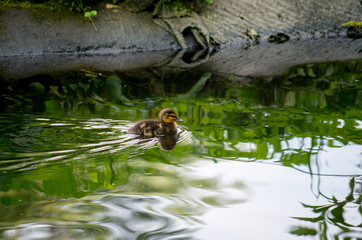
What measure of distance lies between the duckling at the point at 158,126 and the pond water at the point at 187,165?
8 centimetres

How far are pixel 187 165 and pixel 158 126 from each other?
110 centimetres

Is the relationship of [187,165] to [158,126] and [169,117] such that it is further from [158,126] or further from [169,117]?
[169,117]

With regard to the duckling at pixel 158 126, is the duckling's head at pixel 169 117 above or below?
above

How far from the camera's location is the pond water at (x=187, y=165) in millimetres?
2492

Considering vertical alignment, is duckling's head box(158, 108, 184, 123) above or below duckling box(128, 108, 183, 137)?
above

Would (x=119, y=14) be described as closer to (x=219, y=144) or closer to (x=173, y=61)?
(x=173, y=61)

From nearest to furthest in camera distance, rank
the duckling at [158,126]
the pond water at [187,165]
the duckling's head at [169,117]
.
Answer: the pond water at [187,165], the duckling at [158,126], the duckling's head at [169,117]

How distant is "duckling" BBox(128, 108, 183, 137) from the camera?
13.8 feet

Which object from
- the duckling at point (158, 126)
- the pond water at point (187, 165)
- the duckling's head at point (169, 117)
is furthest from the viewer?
the duckling's head at point (169, 117)

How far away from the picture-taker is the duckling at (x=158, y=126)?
4199 millimetres

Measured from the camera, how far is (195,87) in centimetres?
607

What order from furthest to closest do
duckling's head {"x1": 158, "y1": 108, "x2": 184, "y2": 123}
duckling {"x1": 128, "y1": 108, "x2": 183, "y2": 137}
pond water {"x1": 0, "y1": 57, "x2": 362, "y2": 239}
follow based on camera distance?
duckling's head {"x1": 158, "y1": 108, "x2": 184, "y2": 123} → duckling {"x1": 128, "y1": 108, "x2": 183, "y2": 137} → pond water {"x1": 0, "y1": 57, "x2": 362, "y2": 239}

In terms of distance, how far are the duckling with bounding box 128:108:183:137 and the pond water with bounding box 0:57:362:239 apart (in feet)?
0.25

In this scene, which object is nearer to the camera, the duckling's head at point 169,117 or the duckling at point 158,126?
the duckling at point 158,126
